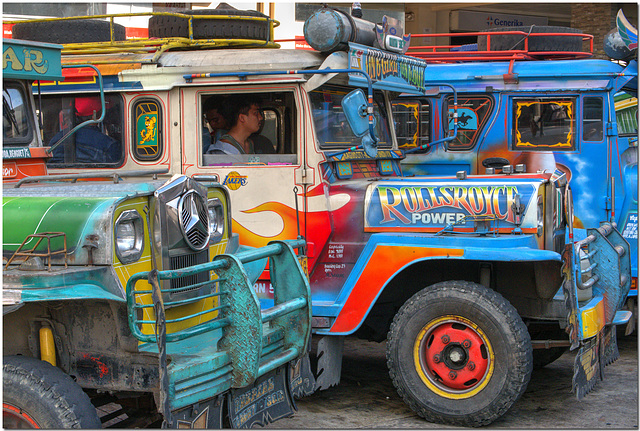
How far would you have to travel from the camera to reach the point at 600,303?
19.2 ft

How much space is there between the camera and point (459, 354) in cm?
539

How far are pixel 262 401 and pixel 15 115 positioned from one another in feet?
8.68

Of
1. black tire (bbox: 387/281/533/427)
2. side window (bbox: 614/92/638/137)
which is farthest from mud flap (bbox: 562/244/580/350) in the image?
side window (bbox: 614/92/638/137)

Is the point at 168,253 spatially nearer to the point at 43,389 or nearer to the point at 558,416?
the point at 43,389

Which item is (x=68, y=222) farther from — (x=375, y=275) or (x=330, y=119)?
(x=330, y=119)

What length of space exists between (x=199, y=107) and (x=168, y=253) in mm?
2019

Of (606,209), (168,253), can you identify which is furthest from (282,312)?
(606,209)

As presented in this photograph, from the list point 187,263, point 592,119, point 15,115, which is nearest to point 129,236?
point 187,263

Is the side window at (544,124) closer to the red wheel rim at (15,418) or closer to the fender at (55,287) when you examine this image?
the fender at (55,287)

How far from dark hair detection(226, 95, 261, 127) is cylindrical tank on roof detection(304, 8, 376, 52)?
2.08 feet

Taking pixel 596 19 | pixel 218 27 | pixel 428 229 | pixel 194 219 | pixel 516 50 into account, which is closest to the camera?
pixel 194 219

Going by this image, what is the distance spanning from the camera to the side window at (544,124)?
8.32 meters

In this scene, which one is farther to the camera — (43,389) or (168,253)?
(168,253)

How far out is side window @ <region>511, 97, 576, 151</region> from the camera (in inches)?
328
